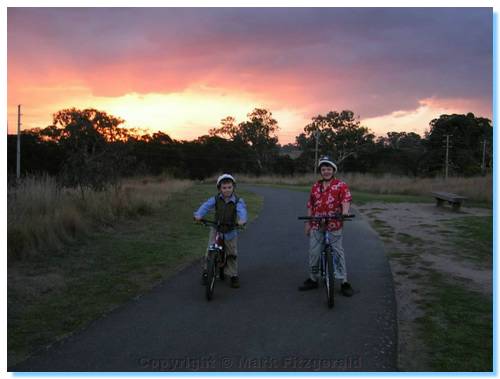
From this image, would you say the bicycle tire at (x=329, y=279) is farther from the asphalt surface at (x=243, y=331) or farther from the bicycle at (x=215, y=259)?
the bicycle at (x=215, y=259)

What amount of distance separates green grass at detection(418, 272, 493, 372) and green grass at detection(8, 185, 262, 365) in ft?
11.2

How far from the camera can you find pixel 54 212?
10.1m

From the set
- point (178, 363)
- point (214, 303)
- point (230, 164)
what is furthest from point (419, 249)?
point (230, 164)

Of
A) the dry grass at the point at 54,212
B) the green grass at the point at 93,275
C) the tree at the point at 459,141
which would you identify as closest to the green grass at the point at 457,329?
the green grass at the point at 93,275

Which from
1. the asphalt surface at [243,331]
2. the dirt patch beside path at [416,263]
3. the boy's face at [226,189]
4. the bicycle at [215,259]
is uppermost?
the boy's face at [226,189]

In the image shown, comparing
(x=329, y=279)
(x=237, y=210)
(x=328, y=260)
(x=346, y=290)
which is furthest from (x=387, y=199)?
(x=329, y=279)

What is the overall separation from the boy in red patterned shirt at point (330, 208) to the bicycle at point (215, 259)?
968 millimetres

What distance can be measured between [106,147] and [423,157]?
1931 inches

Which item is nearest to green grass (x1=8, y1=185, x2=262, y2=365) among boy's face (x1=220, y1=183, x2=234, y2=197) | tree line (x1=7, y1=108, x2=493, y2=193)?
boy's face (x1=220, y1=183, x2=234, y2=197)

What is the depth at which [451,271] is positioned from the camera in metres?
7.29

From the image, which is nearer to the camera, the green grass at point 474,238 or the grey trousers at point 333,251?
the grey trousers at point 333,251

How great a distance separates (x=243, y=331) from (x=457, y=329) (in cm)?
211

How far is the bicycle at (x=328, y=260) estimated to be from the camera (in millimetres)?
5266

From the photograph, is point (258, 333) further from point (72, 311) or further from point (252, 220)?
point (252, 220)
